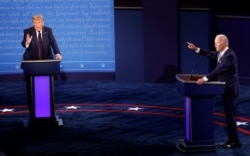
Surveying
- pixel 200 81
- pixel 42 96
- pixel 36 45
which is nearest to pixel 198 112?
pixel 200 81

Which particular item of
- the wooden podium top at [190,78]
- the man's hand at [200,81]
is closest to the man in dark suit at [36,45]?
the wooden podium top at [190,78]

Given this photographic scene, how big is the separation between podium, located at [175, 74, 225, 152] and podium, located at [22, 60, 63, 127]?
229 cm

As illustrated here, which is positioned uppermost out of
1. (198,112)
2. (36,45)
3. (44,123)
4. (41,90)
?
(36,45)

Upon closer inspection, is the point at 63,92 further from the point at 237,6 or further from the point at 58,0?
the point at 237,6

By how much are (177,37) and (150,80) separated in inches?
43.2

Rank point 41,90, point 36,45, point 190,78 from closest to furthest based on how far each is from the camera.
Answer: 1. point 190,78
2. point 41,90
3. point 36,45

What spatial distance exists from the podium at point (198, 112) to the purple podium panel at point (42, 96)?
7.83 feet

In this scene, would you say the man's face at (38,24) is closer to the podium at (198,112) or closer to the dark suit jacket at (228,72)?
the podium at (198,112)

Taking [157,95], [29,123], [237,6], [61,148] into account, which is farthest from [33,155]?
[237,6]

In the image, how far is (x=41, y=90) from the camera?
9305 mm

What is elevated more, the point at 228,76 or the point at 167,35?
the point at 167,35

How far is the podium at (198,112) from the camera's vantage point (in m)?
7.58

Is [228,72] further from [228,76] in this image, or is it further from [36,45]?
[36,45]

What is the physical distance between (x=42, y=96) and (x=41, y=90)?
10cm
